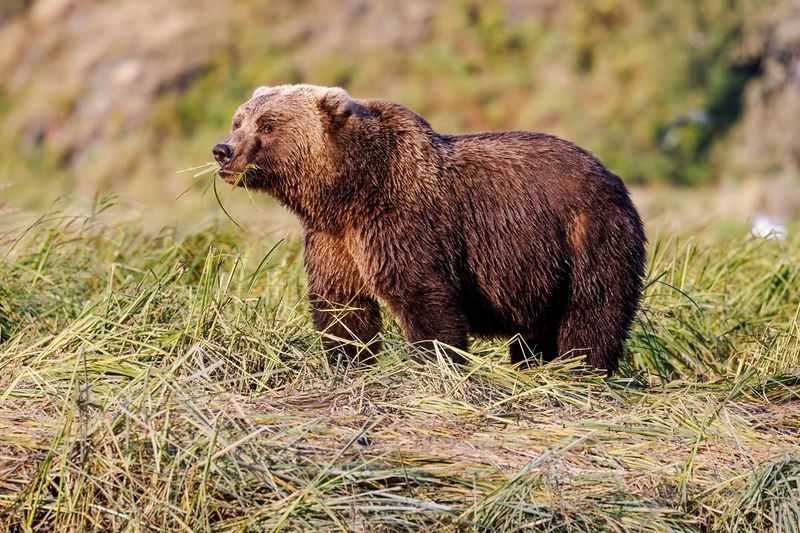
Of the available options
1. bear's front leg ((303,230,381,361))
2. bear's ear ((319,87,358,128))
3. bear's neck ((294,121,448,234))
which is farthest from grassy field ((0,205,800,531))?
bear's ear ((319,87,358,128))

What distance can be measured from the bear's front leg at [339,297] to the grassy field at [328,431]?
135mm

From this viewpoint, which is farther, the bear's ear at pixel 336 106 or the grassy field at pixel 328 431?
the bear's ear at pixel 336 106

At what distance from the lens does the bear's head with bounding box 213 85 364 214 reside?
6219 mm

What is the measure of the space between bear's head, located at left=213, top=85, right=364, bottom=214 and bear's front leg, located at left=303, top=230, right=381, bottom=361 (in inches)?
11.8

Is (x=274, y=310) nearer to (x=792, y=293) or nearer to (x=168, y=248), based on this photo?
(x=168, y=248)

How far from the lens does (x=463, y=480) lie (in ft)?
14.6

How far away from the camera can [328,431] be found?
469cm

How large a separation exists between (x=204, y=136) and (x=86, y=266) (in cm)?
1980

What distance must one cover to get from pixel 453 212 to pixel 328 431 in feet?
6.06

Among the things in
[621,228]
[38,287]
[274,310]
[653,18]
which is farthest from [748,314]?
[653,18]

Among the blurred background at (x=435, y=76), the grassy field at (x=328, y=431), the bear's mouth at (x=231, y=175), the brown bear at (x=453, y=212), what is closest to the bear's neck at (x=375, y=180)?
the brown bear at (x=453, y=212)

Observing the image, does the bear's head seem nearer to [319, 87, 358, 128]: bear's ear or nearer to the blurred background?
[319, 87, 358, 128]: bear's ear

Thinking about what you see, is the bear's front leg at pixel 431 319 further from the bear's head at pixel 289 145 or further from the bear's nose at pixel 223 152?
the bear's nose at pixel 223 152

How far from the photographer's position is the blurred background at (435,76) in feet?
82.7
